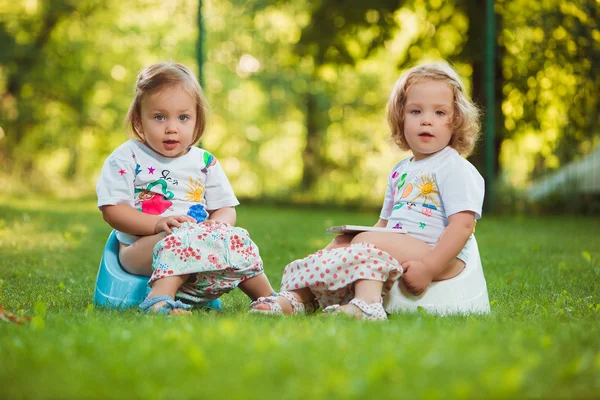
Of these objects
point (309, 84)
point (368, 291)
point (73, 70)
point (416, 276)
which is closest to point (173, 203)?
point (368, 291)

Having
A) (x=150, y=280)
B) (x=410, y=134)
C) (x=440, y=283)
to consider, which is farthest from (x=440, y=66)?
(x=150, y=280)

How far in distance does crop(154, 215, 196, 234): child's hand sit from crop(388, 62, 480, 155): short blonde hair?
1.04 metres

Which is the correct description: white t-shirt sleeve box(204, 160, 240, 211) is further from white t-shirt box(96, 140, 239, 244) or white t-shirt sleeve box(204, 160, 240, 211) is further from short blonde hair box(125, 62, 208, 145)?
short blonde hair box(125, 62, 208, 145)

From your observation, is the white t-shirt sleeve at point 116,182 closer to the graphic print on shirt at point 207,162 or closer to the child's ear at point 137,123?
the child's ear at point 137,123

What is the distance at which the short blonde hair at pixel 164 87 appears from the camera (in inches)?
130

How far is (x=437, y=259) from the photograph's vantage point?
9.70 ft

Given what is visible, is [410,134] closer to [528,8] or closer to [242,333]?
[242,333]

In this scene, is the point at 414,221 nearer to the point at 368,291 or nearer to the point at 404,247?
the point at 404,247

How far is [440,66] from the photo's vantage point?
339 centimetres

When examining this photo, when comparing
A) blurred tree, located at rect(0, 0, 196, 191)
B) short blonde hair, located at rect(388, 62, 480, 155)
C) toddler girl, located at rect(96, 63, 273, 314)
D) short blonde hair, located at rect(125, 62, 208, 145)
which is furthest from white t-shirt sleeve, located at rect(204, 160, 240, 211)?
blurred tree, located at rect(0, 0, 196, 191)

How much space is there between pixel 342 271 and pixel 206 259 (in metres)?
0.53

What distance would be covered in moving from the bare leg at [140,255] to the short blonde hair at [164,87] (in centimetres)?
52

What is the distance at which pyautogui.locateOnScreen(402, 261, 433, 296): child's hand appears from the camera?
2951 mm

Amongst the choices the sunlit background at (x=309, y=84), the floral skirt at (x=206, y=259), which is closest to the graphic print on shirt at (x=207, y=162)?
the floral skirt at (x=206, y=259)
